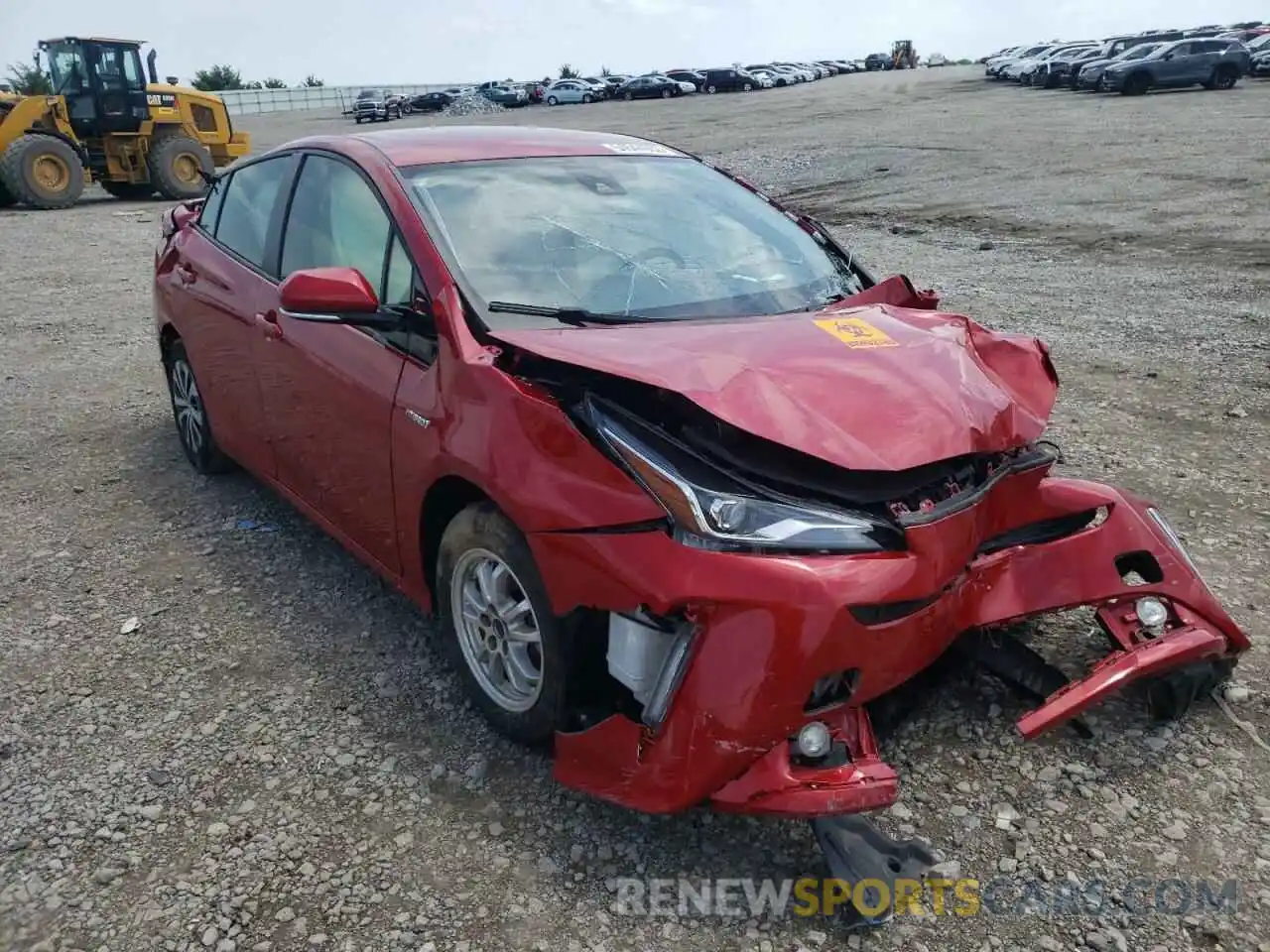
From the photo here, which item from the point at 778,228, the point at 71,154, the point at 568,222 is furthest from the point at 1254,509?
the point at 71,154

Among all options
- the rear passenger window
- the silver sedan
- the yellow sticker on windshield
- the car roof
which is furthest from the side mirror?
the silver sedan

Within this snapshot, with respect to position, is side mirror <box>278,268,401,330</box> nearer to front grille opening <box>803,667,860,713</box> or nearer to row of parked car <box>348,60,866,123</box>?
front grille opening <box>803,667,860,713</box>

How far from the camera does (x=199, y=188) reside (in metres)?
18.8

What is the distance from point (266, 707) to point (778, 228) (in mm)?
2459

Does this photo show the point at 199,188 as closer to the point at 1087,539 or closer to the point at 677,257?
the point at 677,257

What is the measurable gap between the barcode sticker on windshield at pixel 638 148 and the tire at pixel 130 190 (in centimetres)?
1726

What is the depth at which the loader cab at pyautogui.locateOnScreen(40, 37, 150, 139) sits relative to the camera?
55.5 feet

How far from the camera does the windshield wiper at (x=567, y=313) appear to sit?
2.95m

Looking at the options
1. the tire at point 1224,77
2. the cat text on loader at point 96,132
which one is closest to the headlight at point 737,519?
the cat text on loader at point 96,132

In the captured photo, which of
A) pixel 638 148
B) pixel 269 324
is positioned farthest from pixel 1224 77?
pixel 269 324

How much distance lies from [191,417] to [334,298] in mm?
2481

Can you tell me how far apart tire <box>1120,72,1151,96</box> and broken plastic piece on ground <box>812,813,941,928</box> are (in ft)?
117

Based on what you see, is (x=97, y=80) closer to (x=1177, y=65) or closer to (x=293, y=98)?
(x=1177, y=65)

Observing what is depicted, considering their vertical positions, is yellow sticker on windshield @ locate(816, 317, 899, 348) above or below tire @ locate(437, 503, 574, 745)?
above
